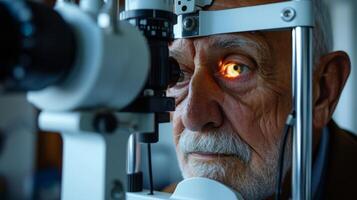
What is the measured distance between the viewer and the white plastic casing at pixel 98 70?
40 cm

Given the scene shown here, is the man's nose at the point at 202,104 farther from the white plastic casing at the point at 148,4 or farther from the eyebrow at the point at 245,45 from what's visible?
the white plastic casing at the point at 148,4

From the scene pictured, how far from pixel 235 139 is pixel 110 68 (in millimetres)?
423

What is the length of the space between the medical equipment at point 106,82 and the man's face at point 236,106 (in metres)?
0.18

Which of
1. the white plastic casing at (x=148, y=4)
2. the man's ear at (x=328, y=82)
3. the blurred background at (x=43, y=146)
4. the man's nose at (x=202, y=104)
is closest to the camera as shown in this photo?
the white plastic casing at (x=148, y=4)

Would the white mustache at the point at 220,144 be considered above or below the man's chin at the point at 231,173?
above

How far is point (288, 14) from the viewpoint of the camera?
0.62 meters

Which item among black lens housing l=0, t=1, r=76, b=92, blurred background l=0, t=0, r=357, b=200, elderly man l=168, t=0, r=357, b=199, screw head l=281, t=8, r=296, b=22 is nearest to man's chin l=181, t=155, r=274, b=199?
elderly man l=168, t=0, r=357, b=199

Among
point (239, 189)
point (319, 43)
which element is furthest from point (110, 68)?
point (319, 43)

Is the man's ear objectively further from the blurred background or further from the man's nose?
the blurred background

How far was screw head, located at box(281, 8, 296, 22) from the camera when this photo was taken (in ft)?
2.03

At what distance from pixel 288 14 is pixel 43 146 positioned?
6.82 ft

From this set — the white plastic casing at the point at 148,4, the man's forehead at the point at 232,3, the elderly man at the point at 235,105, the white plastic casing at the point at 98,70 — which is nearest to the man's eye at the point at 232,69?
the elderly man at the point at 235,105

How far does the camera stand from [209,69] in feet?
2.62

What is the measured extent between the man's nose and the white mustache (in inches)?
0.7
